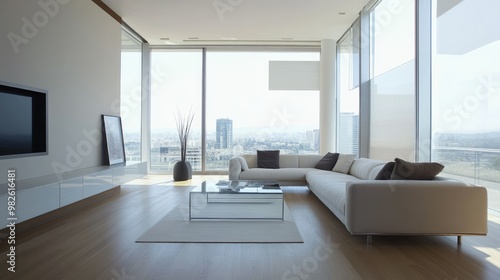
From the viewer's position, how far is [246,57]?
26.3 ft

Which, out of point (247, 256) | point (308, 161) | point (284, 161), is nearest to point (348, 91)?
point (308, 161)

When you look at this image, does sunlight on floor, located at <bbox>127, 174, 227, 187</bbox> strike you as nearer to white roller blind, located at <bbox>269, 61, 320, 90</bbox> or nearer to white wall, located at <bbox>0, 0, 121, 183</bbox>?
white wall, located at <bbox>0, 0, 121, 183</bbox>

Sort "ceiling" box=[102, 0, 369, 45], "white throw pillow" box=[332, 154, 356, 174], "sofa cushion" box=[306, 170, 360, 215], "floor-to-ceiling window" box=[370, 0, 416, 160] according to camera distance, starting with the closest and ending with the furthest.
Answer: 1. "sofa cushion" box=[306, 170, 360, 215]
2. "floor-to-ceiling window" box=[370, 0, 416, 160]
3. "white throw pillow" box=[332, 154, 356, 174]
4. "ceiling" box=[102, 0, 369, 45]

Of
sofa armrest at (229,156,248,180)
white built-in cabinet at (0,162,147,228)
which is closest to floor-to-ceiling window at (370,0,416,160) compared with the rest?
sofa armrest at (229,156,248,180)

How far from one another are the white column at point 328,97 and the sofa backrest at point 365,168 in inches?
85.0

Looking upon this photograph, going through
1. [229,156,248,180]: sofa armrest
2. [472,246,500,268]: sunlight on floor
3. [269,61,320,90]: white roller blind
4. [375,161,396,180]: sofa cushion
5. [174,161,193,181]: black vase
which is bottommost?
[472,246,500,268]: sunlight on floor

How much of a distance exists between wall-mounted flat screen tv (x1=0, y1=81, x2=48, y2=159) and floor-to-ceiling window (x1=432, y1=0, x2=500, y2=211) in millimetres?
4751

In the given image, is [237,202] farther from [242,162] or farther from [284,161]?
[284,161]

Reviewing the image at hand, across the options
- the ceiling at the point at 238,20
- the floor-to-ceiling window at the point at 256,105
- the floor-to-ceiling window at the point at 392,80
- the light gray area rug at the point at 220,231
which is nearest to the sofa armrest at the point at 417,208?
the light gray area rug at the point at 220,231

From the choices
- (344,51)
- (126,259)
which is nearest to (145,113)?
(344,51)

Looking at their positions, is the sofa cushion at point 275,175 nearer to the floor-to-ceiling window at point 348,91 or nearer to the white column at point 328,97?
the floor-to-ceiling window at point 348,91

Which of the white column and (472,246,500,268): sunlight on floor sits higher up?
the white column

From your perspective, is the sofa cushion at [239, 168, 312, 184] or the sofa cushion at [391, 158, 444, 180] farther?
the sofa cushion at [239, 168, 312, 184]

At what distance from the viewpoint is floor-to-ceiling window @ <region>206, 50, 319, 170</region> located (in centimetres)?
793
